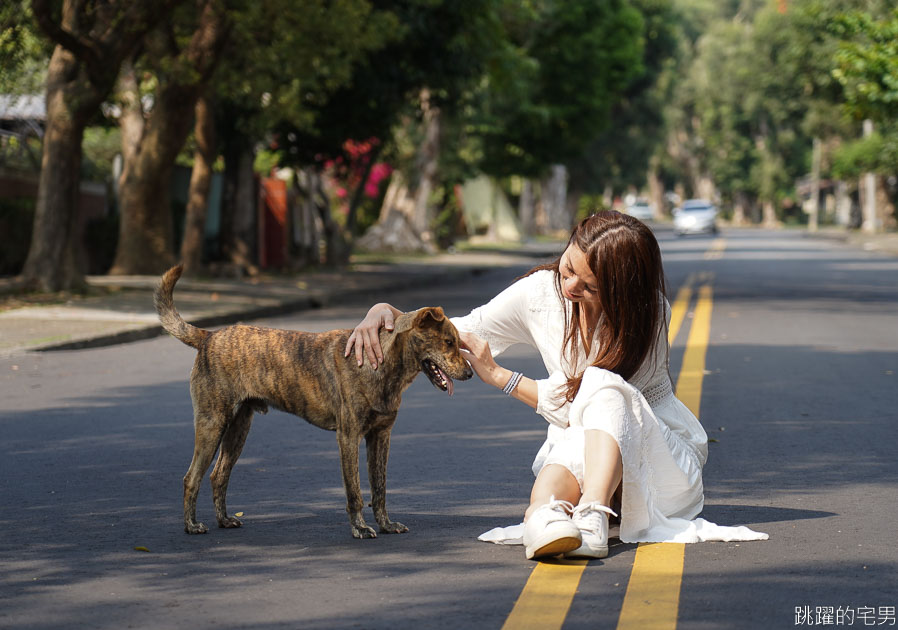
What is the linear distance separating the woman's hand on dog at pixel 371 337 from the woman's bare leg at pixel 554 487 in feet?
2.63

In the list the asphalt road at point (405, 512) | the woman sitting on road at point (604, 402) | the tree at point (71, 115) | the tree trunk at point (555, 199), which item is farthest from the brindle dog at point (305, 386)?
the tree trunk at point (555, 199)

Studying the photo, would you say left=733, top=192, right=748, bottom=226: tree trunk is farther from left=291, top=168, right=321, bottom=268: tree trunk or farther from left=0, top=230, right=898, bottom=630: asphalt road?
left=0, top=230, right=898, bottom=630: asphalt road

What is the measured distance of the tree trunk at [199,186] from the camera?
2367cm

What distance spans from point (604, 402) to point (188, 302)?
14.0 m

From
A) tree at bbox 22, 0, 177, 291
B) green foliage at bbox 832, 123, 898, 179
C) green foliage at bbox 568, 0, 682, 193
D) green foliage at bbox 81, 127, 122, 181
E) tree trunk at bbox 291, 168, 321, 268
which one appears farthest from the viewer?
green foliage at bbox 568, 0, 682, 193

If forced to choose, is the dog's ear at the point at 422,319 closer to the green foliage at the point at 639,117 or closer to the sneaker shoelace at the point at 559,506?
the sneaker shoelace at the point at 559,506

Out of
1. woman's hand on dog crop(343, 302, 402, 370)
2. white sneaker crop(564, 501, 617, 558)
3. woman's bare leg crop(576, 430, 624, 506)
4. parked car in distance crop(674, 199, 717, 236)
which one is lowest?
parked car in distance crop(674, 199, 717, 236)

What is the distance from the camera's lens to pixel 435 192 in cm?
4488

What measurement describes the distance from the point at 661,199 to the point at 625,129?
5168 centimetres

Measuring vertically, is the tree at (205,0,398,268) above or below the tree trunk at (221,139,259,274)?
above

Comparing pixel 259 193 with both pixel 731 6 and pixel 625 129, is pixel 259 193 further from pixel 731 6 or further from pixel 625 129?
pixel 731 6

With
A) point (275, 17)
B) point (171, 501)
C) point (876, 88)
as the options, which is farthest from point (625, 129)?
point (171, 501)

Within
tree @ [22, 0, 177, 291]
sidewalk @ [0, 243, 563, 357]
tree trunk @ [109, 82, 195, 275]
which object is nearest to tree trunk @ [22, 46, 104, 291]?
tree @ [22, 0, 177, 291]

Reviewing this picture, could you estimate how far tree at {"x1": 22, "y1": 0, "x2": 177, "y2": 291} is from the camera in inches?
732
